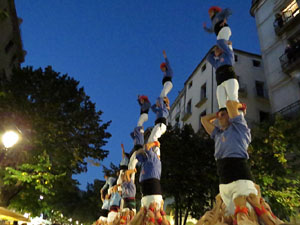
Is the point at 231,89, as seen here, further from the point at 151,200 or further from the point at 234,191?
the point at 151,200

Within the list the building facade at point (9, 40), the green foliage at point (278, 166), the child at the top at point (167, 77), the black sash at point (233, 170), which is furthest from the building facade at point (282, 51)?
the building facade at point (9, 40)

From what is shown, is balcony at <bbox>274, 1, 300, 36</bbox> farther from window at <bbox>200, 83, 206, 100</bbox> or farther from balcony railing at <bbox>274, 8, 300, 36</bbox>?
window at <bbox>200, 83, 206, 100</bbox>

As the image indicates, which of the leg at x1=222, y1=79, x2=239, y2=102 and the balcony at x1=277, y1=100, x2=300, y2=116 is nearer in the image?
the leg at x1=222, y1=79, x2=239, y2=102

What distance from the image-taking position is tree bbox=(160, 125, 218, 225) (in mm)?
12922

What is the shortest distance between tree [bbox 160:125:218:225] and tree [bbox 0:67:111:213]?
13.7 feet

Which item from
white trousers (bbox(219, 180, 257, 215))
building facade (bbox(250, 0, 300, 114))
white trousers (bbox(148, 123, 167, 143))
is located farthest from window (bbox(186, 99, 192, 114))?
white trousers (bbox(219, 180, 257, 215))

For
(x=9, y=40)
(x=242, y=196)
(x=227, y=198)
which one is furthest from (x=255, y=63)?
(x=9, y=40)

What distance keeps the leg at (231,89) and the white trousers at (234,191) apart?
4.48ft

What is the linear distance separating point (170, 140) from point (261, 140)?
5.05 m

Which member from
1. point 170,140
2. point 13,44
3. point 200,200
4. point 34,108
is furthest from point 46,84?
point 13,44

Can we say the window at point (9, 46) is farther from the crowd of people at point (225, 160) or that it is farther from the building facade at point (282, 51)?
the building facade at point (282, 51)

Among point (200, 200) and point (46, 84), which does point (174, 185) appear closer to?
point (200, 200)

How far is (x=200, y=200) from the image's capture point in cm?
1344

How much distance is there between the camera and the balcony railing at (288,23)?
52.0 feet
